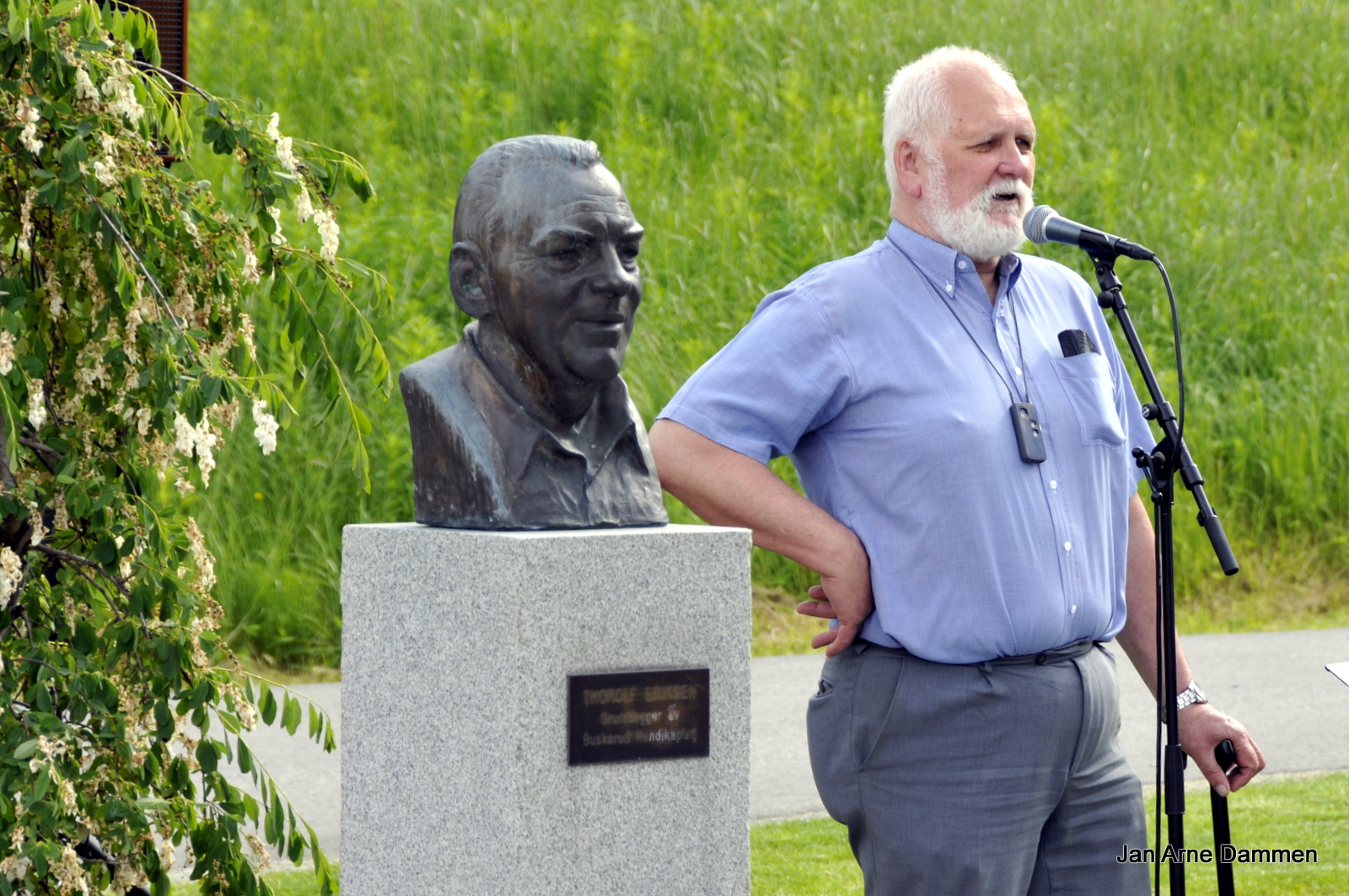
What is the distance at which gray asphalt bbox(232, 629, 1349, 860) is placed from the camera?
6.11m

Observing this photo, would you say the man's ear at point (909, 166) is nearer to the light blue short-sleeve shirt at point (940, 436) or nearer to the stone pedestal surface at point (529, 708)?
the light blue short-sleeve shirt at point (940, 436)

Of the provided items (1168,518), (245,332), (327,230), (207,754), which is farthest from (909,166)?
(207,754)

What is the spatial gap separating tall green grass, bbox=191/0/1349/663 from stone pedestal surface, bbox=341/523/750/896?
17.3 feet

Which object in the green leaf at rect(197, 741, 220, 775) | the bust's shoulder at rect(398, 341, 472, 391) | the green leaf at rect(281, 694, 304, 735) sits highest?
the bust's shoulder at rect(398, 341, 472, 391)

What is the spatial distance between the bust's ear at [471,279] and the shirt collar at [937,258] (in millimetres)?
775

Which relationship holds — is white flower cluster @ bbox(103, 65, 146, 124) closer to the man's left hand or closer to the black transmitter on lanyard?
the black transmitter on lanyard

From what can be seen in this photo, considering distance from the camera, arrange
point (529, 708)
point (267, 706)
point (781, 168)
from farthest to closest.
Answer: point (781, 168)
point (267, 706)
point (529, 708)

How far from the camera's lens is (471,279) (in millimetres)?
2895

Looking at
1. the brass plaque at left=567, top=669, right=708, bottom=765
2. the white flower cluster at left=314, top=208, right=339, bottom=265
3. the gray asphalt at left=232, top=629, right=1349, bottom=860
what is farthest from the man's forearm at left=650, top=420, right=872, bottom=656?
the gray asphalt at left=232, top=629, right=1349, bottom=860

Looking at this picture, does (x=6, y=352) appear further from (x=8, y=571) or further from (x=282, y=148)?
(x=282, y=148)

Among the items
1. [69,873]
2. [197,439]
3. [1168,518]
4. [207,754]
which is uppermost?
[197,439]

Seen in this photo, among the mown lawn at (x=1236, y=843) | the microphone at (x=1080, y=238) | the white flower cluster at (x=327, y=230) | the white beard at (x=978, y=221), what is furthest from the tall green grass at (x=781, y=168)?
the microphone at (x=1080, y=238)

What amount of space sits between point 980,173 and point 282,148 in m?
1.30

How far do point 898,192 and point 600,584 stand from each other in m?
1.02
